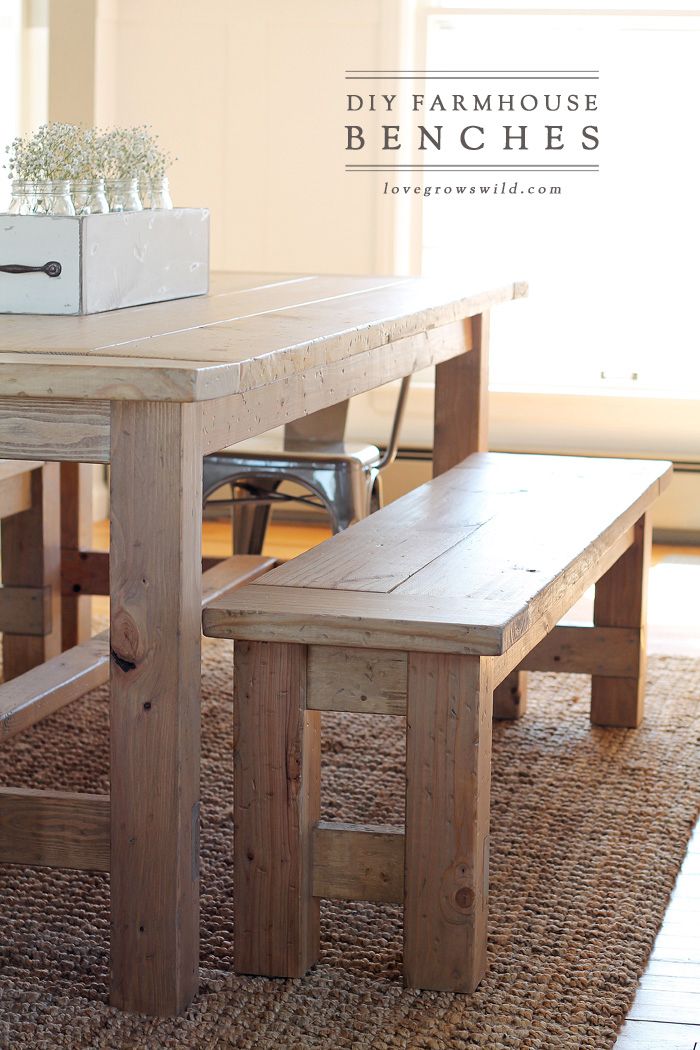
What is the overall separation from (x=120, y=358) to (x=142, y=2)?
3777mm

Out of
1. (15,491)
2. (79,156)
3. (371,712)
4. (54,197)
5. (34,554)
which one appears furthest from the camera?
(34,554)

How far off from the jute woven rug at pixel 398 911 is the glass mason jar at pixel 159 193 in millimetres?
1006

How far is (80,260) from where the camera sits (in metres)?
2.15

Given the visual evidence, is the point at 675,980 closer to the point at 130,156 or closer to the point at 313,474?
the point at 130,156

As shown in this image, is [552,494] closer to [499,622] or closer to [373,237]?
[499,622]

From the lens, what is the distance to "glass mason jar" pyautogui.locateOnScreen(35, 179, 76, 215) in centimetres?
220

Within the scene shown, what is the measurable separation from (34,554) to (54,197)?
1.12 metres

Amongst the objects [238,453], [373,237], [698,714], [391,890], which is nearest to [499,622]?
[391,890]

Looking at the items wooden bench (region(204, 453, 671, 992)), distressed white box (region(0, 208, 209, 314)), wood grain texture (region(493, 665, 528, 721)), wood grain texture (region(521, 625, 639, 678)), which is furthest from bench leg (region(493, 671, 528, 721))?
Answer: distressed white box (region(0, 208, 209, 314))

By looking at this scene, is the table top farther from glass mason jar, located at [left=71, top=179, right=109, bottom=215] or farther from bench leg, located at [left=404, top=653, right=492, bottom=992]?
bench leg, located at [left=404, top=653, right=492, bottom=992]

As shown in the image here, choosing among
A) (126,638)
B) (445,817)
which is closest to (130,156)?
(126,638)

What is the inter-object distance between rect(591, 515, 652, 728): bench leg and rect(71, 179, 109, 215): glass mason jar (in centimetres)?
122

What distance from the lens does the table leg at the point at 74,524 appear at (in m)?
3.35

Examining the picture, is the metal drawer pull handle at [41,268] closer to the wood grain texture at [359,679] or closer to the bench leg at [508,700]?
the wood grain texture at [359,679]
